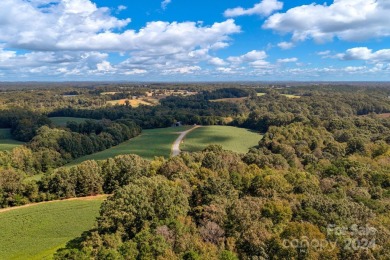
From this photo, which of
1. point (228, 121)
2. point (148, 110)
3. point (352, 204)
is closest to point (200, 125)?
point (228, 121)

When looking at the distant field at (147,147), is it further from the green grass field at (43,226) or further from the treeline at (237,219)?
the treeline at (237,219)

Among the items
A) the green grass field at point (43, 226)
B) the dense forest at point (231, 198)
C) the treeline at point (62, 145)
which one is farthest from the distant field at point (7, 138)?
the green grass field at point (43, 226)

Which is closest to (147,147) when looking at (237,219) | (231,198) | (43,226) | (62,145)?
(62,145)

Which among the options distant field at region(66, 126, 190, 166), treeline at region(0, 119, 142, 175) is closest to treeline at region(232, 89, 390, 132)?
distant field at region(66, 126, 190, 166)

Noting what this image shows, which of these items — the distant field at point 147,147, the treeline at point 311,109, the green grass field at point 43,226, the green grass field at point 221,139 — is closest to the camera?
the green grass field at point 43,226

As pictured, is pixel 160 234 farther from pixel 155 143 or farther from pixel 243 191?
→ pixel 155 143

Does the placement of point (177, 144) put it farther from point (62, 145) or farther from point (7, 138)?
point (7, 138)
